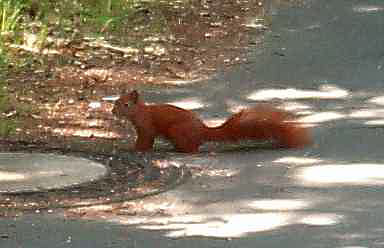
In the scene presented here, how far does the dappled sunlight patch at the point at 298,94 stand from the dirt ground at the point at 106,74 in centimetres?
80

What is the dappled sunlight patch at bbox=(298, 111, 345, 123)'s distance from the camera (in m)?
8.78

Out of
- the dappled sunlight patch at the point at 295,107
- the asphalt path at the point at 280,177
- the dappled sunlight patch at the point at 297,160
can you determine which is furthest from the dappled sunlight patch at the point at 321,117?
the dappled sunlight patch at the point at 297,160

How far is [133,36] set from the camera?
1177cm

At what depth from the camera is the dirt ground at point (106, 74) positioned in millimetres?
8508

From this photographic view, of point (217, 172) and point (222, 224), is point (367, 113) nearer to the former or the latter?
point (217, 172)

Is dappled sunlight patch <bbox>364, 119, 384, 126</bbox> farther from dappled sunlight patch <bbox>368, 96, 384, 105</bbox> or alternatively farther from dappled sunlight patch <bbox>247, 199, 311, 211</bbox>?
dappled sunlight patch <bbox>247, 199, 311, 211</bbox>

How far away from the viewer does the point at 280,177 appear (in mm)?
7184

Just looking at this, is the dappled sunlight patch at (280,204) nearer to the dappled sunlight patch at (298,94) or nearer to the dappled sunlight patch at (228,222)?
the dappled sunlight patch at (228,222)

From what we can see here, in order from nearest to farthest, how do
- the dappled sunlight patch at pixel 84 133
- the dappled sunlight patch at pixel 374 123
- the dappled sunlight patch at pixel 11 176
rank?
the dappled sunlight patch at pixel 11 176 → the dappled sunlight patch at pixel 84 133 → the dappled sunlight patch at pixel 374 123

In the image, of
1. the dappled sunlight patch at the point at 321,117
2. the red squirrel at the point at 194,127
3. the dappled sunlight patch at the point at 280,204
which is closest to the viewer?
the dappled sunlight patch at the point at 280,204

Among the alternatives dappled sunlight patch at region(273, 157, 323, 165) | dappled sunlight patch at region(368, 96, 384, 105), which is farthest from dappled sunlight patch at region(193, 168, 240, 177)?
dappled sunlight patch at region(368, 96, 384, 105)

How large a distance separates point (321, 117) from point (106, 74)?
2.34 metres

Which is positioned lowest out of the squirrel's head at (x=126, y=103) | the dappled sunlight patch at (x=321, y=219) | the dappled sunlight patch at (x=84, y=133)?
the dappled sunlight patch at (x=84, y=133)

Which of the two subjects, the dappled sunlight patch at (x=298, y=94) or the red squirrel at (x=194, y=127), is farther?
the dappled sunlight patch at (x=298, y=94)
